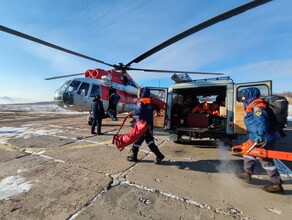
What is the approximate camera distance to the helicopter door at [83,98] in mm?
9670

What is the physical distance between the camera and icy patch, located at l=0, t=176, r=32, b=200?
2967 mm

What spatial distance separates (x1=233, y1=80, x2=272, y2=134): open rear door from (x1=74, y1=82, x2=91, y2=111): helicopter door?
7.10 meters

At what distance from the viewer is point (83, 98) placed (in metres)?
9.76

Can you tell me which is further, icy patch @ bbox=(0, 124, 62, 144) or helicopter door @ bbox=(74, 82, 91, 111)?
helicopter door @ bbox=(74, 82, 91, 111)

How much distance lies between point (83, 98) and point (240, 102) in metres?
7.35

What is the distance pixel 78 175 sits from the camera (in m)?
3.70

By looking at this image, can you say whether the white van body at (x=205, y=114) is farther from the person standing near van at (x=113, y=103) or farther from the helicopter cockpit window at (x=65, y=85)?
the helicopter cockpit window at (x=65, y=85)

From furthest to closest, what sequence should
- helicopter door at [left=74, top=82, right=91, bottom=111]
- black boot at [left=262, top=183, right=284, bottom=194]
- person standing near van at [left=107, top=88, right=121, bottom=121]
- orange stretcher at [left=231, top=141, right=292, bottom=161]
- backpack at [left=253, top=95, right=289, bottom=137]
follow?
1. person standing near van at [left=107, top=88, right=121, bottom=121]
2. helicopter door at [left=74, top=82, right=91, bottom=111]
3. backpack at [left=253, top=95, right=289, bottom=137]
4. black boot at [left=262, top=183, right=284, bottom=194]
5. orange stretcher at [left=231, top=141, right=292, bottom=161]

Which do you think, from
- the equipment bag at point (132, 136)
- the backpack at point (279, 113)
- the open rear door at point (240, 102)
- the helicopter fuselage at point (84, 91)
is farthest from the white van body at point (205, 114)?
the helicopter fuselage at point (84, 91)

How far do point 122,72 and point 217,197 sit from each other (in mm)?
9585

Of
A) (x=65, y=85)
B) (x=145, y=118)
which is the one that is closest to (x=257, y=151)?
(x=145, y=118)

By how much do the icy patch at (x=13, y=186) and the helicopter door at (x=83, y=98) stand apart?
642 centimetres

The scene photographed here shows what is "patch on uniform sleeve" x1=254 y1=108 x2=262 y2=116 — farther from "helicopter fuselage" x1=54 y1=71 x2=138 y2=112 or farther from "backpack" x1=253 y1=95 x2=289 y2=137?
"helicopter fuselage" x1=54 y1=71 x2=138 y2=112

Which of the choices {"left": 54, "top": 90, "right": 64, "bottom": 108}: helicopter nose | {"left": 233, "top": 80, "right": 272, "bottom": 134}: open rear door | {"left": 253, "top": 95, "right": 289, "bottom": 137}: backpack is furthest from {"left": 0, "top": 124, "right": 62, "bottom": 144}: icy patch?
{"left": 253, "top": 95, "right": 289, "bottom": 137}: backpack
